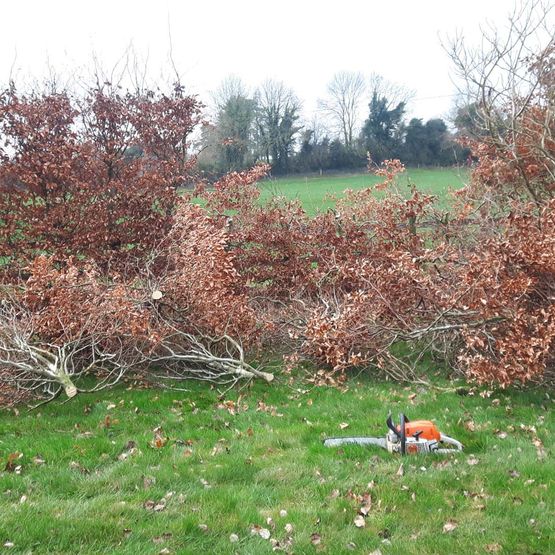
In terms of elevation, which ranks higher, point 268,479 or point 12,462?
point 12,462

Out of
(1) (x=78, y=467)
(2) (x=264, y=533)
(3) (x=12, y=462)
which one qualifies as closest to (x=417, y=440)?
(2) (x=264, y=533)

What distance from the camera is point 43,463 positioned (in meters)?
4.18

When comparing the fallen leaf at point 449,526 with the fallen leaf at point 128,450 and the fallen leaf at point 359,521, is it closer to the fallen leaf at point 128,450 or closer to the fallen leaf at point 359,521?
the fallen leaf at point 359,521

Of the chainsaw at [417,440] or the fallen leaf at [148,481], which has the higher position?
the fallen leaf at [148,481]

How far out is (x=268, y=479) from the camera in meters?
3.96

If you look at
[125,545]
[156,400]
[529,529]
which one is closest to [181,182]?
[156,400]

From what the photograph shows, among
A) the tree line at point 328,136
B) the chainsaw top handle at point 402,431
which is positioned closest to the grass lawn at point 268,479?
the chainsaw top handle at point 402,431

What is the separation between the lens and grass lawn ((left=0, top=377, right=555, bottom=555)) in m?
3.14

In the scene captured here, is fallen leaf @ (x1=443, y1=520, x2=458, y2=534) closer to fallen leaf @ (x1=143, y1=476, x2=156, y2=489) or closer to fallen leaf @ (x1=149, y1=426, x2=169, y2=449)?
fallen leaf @ (x1=143, y1=476, x2=156, y2=489)

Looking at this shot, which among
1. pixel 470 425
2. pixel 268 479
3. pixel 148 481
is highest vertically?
pixel 148 481

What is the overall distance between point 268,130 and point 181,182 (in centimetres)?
2340

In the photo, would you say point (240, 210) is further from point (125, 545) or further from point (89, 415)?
point (125, 545)

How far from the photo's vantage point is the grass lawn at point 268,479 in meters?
3.14

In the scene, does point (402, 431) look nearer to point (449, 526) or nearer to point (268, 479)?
point (449, 526)
